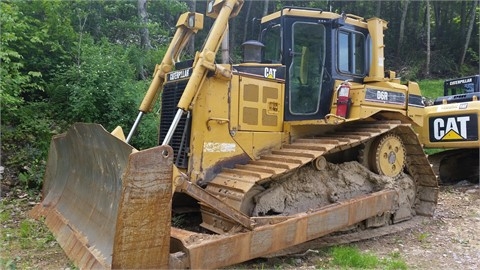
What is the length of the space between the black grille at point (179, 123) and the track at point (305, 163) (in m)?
0.48

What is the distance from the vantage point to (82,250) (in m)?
3.93

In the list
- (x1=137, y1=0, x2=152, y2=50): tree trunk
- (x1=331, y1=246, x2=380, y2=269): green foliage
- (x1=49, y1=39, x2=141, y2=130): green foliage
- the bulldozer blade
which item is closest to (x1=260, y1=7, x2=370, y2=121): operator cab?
(x1=331, y1=246, x2=380, y2=269): green foliage

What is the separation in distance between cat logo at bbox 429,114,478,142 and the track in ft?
9.13

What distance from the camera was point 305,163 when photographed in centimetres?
477

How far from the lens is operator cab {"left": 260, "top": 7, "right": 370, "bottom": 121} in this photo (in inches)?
225

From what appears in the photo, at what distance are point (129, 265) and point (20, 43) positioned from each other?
7.91 m

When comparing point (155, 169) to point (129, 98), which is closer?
point (155, 169)

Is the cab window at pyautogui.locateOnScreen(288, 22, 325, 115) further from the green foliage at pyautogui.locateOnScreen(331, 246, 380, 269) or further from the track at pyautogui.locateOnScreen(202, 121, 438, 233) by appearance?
the green foliage at pyautogui.locateOnScreen(331, 246, 380, 269)

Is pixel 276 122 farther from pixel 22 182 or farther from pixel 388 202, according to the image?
pixel 22 182

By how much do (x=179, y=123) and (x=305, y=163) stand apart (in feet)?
5.09

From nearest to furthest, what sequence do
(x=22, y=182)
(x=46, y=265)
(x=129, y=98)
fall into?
(x=46, y=265)
(x=22, y=182)
(x=129, y=98)

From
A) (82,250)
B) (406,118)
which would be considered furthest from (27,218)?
(406,118)

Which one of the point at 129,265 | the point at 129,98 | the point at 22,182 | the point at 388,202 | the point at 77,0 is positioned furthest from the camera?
the point at 77,0

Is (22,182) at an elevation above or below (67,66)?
below
